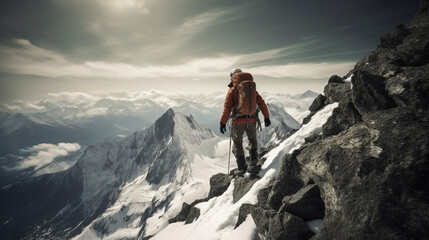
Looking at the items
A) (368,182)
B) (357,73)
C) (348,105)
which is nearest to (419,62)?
(357,73)

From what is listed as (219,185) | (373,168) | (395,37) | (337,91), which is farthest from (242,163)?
(395,37)

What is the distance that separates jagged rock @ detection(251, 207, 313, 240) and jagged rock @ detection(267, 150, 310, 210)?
120 centimetres

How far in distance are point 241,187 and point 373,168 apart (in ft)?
26.1

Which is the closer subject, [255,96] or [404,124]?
[404,124]

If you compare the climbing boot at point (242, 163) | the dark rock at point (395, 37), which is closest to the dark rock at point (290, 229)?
the climbing boot at point (242, 163)

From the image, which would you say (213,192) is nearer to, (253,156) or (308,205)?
(253,156)

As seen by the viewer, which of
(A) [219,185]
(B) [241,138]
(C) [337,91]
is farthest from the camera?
(A) [219,185]

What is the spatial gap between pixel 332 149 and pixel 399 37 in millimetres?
8183

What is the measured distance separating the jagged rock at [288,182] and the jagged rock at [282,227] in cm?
120

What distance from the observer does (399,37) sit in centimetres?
1005

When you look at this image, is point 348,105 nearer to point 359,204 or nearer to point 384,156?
point 384,156

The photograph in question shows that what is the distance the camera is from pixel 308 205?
719cm

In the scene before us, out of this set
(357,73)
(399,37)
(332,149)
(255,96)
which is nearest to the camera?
(332,149)

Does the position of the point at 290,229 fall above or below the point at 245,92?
below
